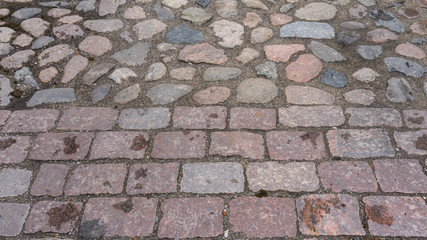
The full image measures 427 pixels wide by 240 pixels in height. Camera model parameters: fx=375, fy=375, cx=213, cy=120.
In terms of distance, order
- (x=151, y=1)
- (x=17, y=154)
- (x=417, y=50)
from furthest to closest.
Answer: (x=151, y=1)
(x=417, y=50)
(x=17, y=154)

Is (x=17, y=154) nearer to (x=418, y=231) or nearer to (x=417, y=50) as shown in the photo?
(x=418, y=231)

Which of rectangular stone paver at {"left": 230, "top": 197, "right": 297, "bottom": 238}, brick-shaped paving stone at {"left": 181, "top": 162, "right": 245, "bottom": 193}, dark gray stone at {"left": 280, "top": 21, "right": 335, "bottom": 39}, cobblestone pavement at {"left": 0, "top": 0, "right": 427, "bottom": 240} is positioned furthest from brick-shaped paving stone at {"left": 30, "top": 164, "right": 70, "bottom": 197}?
dark gray stone at {"left": 280, "top": 21, "right": 335, "bottom": 39}

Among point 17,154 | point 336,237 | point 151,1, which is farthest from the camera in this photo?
point 151,1

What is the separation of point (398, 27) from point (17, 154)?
3121 millimetres

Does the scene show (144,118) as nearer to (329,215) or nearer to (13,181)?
(13,181)

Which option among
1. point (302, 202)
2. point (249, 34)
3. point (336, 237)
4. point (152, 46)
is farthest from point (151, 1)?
point (336, 237)

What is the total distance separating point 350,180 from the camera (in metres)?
2.13

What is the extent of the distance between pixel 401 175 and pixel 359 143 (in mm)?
299

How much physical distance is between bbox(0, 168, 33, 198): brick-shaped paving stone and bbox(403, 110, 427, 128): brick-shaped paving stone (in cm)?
239

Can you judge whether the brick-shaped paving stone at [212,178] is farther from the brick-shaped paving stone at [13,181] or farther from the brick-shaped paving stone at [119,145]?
the brick-shaped paving stone at [13,181]

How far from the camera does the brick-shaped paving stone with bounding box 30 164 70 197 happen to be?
7.02 feet

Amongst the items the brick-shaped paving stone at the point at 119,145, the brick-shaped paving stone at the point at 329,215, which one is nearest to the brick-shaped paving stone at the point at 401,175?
the brick-shaped paving stone at the point at 329,215

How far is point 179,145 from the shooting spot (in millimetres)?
2348

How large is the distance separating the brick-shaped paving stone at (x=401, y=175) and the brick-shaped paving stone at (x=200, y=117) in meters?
0.99
